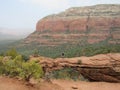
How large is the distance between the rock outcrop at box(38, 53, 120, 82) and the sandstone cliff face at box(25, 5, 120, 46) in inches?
3834

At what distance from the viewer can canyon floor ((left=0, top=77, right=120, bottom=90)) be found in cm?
3559

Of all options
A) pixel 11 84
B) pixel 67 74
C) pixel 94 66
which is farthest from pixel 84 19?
pixel 11 84

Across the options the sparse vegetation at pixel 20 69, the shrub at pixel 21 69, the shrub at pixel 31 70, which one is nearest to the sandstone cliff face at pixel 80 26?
the sparse vegetation at pixel 20 69

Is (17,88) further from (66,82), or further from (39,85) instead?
(66,82)

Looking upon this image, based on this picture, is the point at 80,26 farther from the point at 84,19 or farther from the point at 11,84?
the point at 11,84

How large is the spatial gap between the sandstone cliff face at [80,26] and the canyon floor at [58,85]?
98735 millimetres

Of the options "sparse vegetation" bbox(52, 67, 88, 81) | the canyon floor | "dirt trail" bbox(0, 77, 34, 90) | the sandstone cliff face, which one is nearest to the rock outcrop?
the canyon floor

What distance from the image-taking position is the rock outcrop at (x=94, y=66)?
133 ft

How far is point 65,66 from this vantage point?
139 ft

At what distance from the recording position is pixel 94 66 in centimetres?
4091

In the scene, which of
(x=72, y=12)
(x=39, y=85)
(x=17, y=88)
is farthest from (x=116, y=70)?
(x=72, y=12)

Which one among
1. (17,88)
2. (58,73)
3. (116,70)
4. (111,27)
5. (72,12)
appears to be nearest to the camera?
(17,88)

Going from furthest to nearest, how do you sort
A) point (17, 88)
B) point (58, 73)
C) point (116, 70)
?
point (58, 73), point (116, 70), point (17, 88)

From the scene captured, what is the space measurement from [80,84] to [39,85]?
610 cm
